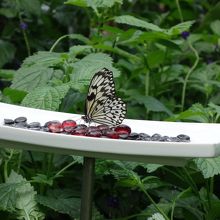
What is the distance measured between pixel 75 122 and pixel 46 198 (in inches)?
14.2

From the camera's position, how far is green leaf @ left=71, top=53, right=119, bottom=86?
1479mm

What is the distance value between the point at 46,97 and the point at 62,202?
0.22 meters

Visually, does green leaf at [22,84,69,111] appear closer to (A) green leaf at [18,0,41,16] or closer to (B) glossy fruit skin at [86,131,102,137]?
(B) glossy fruit skin at [86,131,102,137]

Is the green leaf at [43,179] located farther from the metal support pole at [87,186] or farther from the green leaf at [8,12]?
Answer: the green leaf at [8,12]

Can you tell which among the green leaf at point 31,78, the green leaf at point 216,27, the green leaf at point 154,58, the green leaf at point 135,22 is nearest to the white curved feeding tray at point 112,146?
the green leaf at point 31,78

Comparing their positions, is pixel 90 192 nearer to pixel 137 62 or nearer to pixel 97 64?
pixel 97 64

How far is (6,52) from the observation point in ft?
7.63

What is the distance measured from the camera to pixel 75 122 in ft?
3.79

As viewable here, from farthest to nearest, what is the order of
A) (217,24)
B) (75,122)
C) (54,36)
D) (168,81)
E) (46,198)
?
(54,36) → (217,24) → (168,81) → (46,198) → (75,122)

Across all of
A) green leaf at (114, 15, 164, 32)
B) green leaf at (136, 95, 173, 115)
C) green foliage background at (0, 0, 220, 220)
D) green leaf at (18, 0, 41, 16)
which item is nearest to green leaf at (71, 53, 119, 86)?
green foliage background at (0, 0, 220, 220)

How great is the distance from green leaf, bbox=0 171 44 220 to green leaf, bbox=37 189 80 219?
3.9 inches

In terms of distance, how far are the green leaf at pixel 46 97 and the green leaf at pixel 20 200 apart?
15cm

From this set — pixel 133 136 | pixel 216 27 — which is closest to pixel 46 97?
pixel 133 136

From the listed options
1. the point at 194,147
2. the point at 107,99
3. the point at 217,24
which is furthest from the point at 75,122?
the point at 217,24
